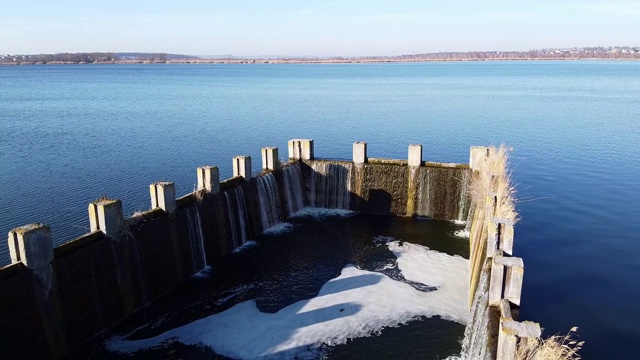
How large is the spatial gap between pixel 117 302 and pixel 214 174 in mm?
6285

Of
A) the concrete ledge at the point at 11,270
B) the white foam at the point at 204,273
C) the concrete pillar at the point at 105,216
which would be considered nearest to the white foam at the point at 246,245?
the white foam at the point at 204,273

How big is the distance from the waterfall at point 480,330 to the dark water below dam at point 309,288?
1.84 ft

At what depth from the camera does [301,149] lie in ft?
88.6

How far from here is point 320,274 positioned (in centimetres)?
1908

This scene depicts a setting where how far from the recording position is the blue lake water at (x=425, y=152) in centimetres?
1878

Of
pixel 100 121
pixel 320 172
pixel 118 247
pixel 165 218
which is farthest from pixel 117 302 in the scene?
pixel 100 121

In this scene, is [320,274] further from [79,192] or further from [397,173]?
[79,192]

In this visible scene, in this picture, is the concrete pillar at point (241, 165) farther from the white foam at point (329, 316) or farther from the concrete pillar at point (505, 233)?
the concrete pillar at point (505, 233)

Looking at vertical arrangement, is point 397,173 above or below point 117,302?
above

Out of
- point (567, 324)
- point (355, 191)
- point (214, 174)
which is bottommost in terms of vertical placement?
point (567, 324)

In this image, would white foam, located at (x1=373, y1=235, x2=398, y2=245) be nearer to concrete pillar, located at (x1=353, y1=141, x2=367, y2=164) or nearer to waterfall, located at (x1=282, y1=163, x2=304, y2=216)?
concrete pillar, located at (x1=353, y1=141, x2=367, y2=164)

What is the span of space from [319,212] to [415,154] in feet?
19.1

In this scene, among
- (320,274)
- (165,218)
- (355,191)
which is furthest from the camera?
(355,191)

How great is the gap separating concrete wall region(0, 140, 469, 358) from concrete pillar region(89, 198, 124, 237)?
31mm
